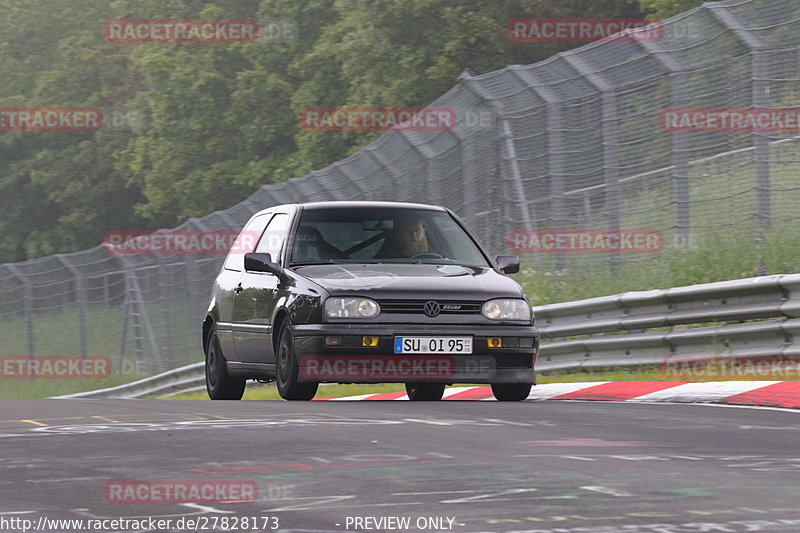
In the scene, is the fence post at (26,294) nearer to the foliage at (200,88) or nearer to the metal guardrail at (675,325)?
the foliage at (200,88)

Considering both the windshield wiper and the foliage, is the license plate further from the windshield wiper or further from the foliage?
the foliage

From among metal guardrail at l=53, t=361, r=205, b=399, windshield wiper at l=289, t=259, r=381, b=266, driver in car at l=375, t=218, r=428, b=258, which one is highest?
driver in car at l=375, t=218, r=428, b=258

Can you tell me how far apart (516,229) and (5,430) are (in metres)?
9.04

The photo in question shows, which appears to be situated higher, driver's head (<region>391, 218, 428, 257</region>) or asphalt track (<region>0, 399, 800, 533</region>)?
driver's head (<region>391, 218, 428, 257</region>)

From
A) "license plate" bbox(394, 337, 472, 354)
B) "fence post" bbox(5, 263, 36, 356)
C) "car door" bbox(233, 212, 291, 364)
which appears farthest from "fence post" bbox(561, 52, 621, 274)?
"fence post" bbox(5, 263, 36, 356)

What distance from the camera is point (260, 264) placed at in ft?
40.0

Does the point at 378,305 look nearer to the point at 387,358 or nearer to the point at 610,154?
the point at 387,358

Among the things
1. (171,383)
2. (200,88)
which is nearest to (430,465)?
(171,383)

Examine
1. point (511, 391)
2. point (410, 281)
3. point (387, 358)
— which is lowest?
point (511, 391)

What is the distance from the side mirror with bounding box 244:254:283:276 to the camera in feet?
39.9

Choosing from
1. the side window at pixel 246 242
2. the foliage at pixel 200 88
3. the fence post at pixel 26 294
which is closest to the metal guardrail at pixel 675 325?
the side window at pixel 246 242

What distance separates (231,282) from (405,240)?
1.78 meters

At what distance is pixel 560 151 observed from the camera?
54.2ft

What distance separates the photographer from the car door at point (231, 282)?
13375 mm
